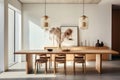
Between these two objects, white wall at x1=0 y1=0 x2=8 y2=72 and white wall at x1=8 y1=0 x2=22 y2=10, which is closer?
white wall at x1=0 y1=0 x2=8 y2=72

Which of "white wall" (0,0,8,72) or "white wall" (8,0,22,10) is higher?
"white wall" (8,0,22,10)

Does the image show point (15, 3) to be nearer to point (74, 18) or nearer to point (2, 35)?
point (2, 35)

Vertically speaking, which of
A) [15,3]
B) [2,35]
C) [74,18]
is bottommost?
[2,35]

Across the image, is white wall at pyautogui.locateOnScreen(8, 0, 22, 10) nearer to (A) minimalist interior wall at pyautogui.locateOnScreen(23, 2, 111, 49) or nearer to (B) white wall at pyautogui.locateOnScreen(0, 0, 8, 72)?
(A) minimalist interior wall at pyautogui.locateOnScreen(23, 2, 111, 49)

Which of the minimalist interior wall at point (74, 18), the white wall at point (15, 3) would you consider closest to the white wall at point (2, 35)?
the white wall at point (15, 3)

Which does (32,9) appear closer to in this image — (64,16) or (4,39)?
(64,16)

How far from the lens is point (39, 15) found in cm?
971

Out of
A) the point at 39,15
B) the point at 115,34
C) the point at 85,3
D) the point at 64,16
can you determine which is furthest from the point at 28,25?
the point at 115,34

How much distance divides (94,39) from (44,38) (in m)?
2.42

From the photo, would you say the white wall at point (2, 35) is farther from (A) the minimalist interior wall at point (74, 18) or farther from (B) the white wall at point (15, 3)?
(A) the minimalist interior wall at point (74, 18)

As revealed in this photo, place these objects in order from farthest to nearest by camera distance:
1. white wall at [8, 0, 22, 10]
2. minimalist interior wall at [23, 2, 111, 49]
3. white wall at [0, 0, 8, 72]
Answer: minimalist interior wall at [23, 2, 111, 49], white wall at [8, 0, 22, 10], white wall at [0, 0, 8, 72]

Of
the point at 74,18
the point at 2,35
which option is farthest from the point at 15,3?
the point at 74,18

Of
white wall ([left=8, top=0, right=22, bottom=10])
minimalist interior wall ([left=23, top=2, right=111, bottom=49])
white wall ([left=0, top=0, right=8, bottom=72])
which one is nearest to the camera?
white wall ([left=0, top=0, right=8, bottom=72])

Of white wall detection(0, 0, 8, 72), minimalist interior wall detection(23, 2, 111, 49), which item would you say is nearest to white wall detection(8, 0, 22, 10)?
minimalist interior wall detection(23, 2, 111, 49)
